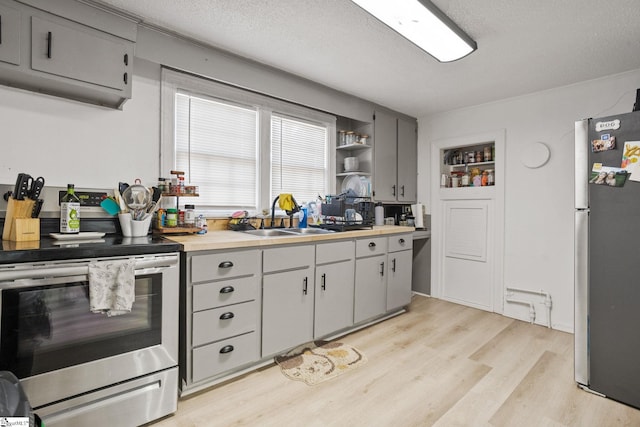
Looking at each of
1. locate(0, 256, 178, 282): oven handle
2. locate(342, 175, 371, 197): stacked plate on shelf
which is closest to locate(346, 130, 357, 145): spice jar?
locate(342, 175, 371, 197): stacked plate on shelf

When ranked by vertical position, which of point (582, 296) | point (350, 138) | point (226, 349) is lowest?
point (226, 349)

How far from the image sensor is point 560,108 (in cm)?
315

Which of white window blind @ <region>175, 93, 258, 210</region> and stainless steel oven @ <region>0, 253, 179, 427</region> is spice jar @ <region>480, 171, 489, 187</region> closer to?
white window blind @ <region>175, 93, 258, 210</region>

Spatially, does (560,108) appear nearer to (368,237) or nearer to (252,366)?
(368,237)

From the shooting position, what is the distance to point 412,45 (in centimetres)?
238

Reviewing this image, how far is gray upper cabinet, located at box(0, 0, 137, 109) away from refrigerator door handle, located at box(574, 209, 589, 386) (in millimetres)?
2970

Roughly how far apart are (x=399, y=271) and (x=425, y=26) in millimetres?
2243

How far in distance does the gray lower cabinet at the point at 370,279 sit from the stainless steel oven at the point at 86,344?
161 cm

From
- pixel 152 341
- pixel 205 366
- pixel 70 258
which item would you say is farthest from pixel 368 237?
pixel 70 258

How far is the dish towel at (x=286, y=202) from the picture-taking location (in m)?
2.93

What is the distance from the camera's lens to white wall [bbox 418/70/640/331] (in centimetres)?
299

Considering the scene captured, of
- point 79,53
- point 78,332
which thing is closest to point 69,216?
point 78,332

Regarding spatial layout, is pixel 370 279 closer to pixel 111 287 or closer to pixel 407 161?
pixel 407 161

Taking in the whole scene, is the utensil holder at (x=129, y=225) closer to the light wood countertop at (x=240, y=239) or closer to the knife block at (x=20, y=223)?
the light wood countertop at (x=240, y=239)
